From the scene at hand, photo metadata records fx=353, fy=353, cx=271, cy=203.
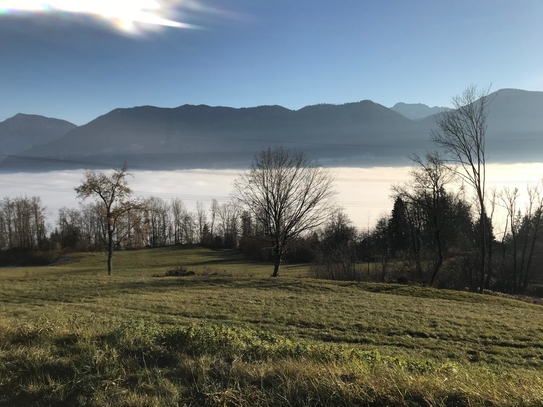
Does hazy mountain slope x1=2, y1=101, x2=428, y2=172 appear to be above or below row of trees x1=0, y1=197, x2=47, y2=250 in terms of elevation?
above

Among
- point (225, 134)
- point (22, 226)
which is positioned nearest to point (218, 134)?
point (225, 134)

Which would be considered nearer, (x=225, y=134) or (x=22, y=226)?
(x=22, y=226)

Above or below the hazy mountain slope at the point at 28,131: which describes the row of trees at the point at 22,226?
below

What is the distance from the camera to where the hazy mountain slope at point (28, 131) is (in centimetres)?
11081

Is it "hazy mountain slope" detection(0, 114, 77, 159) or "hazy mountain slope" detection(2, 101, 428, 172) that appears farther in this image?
"hazy mountain slope" detection(0, 114, 77, 159)

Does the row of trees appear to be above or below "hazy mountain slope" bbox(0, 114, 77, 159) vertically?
below

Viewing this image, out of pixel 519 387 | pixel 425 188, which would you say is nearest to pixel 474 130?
pixel 425 188

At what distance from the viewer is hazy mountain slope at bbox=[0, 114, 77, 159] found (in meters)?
111

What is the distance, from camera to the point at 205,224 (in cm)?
10344

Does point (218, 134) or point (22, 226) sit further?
point (218, 134)

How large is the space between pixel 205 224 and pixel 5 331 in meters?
99.5

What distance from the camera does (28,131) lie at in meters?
122

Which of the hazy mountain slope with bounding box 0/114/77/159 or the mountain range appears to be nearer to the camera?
the mountain range

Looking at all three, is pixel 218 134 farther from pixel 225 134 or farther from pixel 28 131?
pixel 28 131
